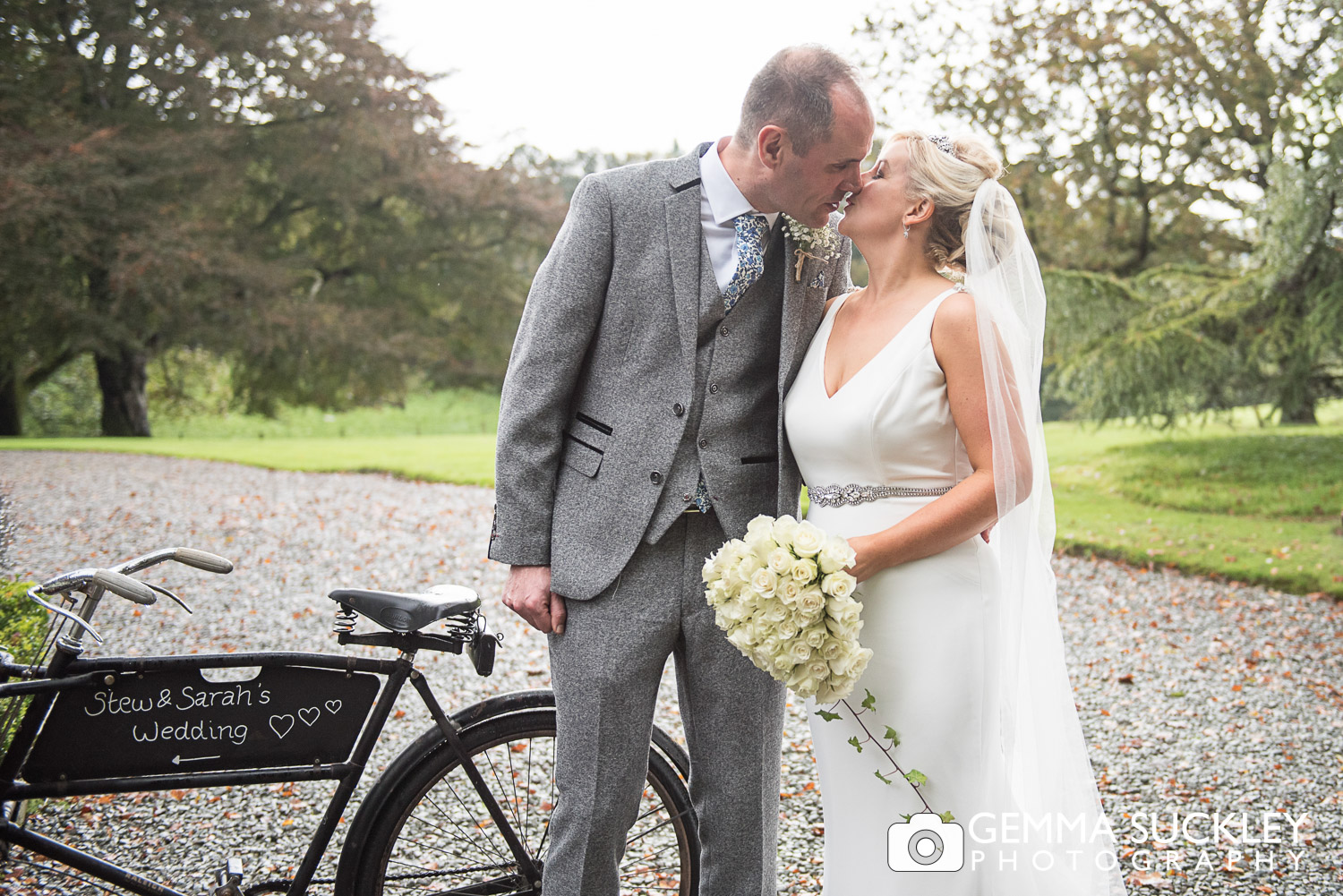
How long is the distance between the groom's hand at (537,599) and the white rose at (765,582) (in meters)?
0.52

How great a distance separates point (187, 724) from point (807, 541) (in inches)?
60.3

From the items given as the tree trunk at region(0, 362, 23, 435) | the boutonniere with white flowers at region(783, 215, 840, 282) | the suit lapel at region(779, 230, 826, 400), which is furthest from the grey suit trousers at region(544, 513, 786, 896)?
the tree trunk at region(0, 362, 23, 435)

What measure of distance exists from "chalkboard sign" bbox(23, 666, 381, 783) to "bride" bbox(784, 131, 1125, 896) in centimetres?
123

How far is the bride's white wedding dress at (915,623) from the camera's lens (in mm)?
2246

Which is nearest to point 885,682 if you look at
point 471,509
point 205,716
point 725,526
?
point 725,526

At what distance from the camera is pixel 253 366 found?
869 inches

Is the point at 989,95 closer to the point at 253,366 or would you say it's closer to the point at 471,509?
the point at 471,509

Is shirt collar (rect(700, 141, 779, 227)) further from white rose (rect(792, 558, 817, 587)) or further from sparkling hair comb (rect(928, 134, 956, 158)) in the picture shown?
white rose (rect(792, 558, 817, 587))

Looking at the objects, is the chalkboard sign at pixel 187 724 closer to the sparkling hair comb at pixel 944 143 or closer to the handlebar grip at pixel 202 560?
the handlebar grip at pixel 202 560

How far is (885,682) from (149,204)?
64.5 ft

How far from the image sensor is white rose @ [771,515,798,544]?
1.95 meters

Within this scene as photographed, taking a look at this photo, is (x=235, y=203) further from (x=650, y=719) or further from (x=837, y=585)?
(x=837, y=585)

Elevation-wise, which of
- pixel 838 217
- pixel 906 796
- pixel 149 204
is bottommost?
pixel 906 796

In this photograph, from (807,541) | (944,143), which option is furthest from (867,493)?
(944,143)
